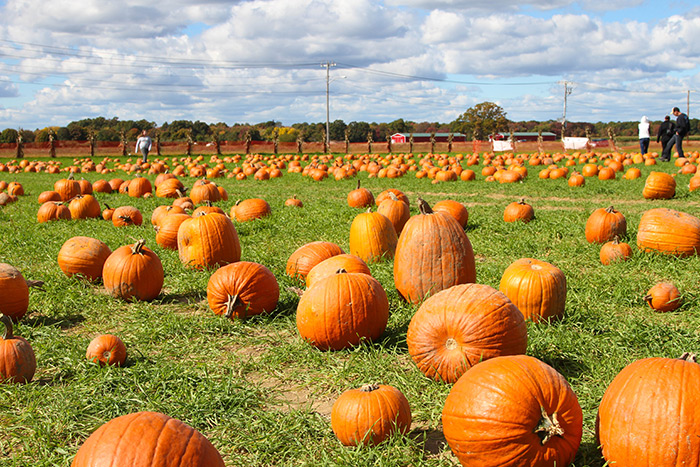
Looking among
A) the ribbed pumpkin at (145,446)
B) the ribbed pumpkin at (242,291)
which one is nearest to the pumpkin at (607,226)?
the ribbed pumpkin at (242,291)

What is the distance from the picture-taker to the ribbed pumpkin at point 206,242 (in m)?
6.66

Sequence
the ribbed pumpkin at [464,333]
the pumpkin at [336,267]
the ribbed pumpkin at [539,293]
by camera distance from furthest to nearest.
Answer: the pumpkin at [336,267] → the ribbed pumpkin at [539,293] → the ribbed pumpkin at [464,333]

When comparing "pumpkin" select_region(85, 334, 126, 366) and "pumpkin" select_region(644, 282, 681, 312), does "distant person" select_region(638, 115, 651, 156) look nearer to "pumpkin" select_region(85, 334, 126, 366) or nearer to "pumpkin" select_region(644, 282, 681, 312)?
"pumpkin" select_region(644, 282, 681, 312)

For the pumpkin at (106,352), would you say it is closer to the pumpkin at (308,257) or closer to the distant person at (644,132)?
the pumpkin at (308,257)

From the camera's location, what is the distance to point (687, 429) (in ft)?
8.09

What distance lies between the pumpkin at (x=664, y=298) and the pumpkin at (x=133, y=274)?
454 centimetres

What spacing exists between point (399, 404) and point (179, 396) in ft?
4.71

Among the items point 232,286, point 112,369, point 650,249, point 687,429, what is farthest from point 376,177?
point 687,429

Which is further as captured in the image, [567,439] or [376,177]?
[376,177]

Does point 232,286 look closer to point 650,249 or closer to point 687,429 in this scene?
point 687,429

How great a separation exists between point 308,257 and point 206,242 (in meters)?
1.46

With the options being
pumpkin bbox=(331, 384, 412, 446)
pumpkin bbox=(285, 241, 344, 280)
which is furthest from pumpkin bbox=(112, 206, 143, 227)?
pumpkin bbox=(331, 384, 412, 446)

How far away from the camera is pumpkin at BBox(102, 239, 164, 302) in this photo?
5504mm

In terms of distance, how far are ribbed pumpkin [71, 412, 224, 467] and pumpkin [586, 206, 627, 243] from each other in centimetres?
625
